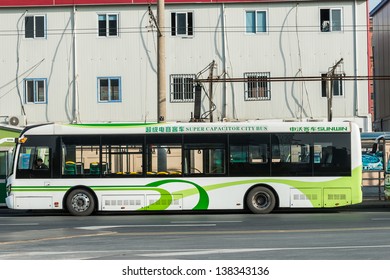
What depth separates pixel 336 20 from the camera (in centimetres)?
3934

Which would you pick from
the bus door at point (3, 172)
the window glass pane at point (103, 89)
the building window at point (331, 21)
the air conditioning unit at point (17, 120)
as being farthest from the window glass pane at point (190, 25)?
the bus door at point (3, 172)

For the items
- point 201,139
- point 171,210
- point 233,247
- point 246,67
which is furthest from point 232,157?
point 246,67

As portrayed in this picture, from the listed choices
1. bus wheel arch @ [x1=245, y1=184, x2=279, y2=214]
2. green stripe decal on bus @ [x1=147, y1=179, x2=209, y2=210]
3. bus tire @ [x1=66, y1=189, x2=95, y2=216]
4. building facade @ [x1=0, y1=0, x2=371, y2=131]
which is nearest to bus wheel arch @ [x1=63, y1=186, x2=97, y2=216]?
bus tire @ [x1=66, y1=189, x2=95, y2=216]

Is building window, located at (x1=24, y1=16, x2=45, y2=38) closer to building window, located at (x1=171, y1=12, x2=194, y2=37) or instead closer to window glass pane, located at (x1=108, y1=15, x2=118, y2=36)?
window glass pane, located at (x1=108, y1=15, x2=118, y2=36)

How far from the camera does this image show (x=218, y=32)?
129 feet

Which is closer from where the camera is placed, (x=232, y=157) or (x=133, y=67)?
(x=232, y=157)

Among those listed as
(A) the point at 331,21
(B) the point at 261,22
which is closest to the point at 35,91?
Result: (B) the point at 261,22

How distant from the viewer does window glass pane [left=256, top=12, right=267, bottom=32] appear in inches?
1547

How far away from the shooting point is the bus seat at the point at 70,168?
23.8 m

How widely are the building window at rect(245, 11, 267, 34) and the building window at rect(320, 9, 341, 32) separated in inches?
110

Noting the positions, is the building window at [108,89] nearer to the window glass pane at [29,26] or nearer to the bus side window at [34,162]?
the window glass pane at [29,26]

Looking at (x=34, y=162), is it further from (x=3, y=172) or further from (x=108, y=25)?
(x=108, y=25)

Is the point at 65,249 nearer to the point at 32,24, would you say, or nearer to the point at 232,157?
the point at 232,157

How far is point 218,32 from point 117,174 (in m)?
17.0
